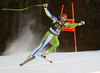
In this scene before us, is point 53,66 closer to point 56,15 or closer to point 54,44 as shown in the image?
point 54,44

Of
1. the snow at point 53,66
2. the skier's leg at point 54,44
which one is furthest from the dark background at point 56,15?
the skier's leg at point 54,44

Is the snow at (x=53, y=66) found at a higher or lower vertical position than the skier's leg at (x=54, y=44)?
lower

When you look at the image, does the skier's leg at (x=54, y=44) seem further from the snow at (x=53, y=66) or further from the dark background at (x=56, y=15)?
the dark background at (x=56, y=15)

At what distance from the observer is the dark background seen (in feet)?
17.3

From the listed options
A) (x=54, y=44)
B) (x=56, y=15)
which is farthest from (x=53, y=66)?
(x=56, y=15)

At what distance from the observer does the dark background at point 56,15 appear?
5266 millimetres

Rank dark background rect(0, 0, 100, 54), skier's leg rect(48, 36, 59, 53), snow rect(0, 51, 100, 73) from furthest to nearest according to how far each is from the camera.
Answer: dark background rect(0, 0, 100, 54) → skier's leg rect(48, 36, 59, 53) → snow rect(0, 51, 100, 73)

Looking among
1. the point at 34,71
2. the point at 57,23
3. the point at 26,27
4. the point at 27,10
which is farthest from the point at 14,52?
the point at 34,71

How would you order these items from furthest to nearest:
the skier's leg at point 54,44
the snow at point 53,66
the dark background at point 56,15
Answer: the dark background at point 56,15
the skier's leg at point 54,44
the snow at point 53,66

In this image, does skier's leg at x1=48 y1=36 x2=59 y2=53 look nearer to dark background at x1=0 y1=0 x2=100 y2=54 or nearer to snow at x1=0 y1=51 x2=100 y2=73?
snow at x1=0 y1=51 x2=100 y2=73

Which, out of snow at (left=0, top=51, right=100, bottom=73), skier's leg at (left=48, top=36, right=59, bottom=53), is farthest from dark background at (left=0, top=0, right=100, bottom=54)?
skier's leg at (left=48, top=36, right=59, bottom=53)

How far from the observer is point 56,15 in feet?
19.3

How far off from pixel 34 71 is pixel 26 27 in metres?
2.90

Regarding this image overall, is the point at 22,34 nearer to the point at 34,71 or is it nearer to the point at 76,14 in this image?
the point at 76,14
